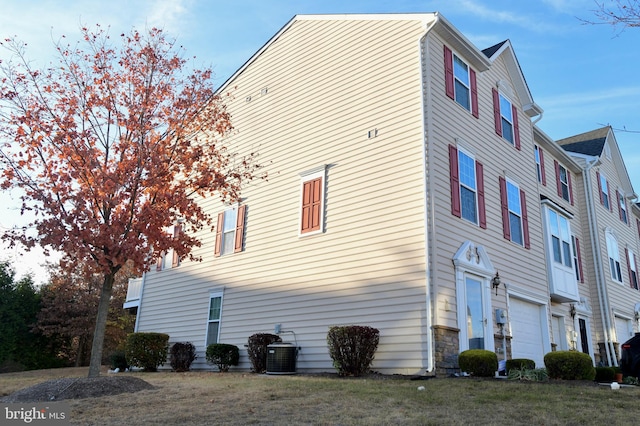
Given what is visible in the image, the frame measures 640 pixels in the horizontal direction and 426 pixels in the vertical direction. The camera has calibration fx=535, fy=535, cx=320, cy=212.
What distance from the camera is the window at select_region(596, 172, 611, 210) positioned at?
22.0m

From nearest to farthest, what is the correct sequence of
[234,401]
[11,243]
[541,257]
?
[234,401], [11,243], [541,257]

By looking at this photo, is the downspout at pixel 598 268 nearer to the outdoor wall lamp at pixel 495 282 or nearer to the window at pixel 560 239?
the window at pixel 560 239

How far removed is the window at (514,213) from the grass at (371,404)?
584 cm

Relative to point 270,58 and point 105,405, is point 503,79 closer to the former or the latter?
point 270,58

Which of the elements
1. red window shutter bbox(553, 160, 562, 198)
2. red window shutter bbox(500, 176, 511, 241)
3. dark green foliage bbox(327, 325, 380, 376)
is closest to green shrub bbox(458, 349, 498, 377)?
dark green foliage bbox(327, 325, 380, 376)

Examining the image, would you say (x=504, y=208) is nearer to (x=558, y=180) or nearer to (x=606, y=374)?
(x=606, y=374)

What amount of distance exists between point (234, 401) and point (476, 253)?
6.75 meters

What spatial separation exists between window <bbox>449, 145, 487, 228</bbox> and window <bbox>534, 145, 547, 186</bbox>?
5890mm

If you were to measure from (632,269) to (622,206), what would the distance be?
3.01 metres

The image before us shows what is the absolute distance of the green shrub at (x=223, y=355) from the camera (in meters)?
13.5

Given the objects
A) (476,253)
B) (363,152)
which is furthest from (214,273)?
(476,253)

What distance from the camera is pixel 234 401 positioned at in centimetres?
736

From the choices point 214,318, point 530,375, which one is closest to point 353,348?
point 530,375

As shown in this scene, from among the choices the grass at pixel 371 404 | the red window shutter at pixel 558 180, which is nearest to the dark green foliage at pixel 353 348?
the grass at pixel 371 404
